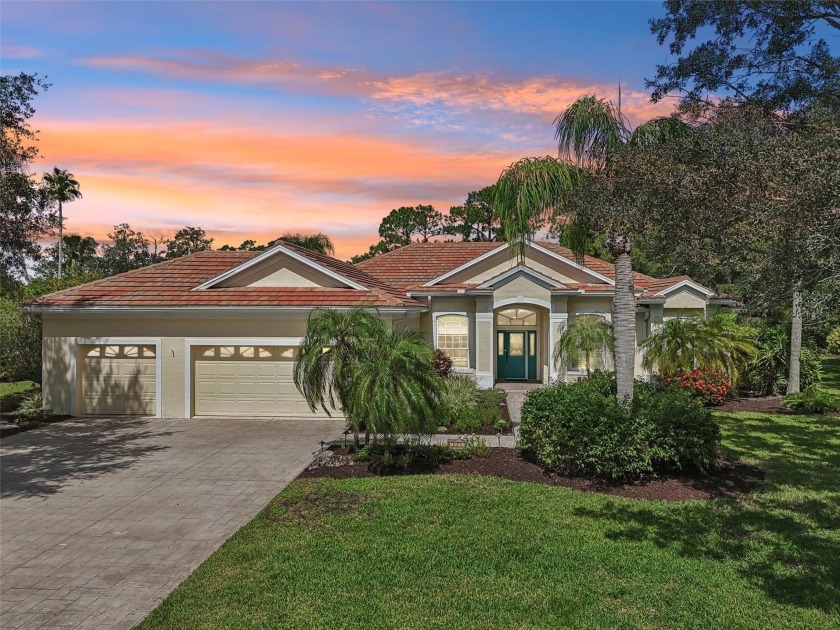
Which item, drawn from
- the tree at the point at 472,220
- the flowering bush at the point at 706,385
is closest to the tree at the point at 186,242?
the tree at the point at 472,220

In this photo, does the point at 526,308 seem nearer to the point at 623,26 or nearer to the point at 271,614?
the point at 623,26

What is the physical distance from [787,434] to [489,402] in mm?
7139

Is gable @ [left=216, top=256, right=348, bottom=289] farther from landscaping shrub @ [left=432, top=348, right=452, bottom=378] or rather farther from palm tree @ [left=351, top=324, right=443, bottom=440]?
palm tree @ [left=351, top=324, right=443, bottom=440]

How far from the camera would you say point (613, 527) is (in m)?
7.35

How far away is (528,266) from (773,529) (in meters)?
15.3

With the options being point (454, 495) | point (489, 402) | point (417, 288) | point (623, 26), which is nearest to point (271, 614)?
point (454, 495)

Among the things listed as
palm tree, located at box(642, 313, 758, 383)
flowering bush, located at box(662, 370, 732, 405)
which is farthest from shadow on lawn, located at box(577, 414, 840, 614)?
palm tree, located at box(642, 313, 758, 383)

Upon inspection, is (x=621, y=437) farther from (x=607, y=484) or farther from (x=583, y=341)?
(x=583, y=341)

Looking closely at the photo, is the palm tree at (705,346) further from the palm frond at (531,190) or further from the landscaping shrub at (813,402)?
the palm frond at (531,190)

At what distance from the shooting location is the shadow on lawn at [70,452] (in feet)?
32.7

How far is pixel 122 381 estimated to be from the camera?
15852 millimetres

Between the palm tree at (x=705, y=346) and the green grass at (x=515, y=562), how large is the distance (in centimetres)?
869

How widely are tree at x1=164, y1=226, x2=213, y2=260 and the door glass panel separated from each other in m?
45.0

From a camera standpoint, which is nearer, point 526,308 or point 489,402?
point 489,402
